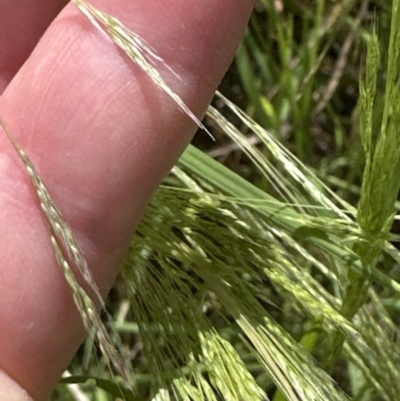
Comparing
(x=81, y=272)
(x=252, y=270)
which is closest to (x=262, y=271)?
(x=252, y=270)

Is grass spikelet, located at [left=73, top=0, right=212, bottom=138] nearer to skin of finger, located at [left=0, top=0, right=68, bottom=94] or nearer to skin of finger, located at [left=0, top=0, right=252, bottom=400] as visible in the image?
skin of finger, located at [left=0, top=0, right=252, bottom=400]

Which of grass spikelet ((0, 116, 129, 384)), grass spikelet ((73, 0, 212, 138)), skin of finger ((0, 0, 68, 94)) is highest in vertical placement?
grass spikelet ((73, 0, 212, 138))

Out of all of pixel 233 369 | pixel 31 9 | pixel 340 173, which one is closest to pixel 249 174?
pixel 340 173

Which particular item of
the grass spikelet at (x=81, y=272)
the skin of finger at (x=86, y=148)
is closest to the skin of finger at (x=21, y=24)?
the skin of finger at (x=86, y=148)

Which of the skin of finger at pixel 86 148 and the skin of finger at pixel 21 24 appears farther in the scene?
the skin of finger at pixel 21 24

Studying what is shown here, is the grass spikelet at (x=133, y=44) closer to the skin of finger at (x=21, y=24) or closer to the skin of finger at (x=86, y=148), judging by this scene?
the skin of finger at (x=86, y=148)

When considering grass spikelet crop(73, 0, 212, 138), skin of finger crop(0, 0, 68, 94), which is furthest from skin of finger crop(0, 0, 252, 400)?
skin of finger crop(0, 0, 68, 94)
